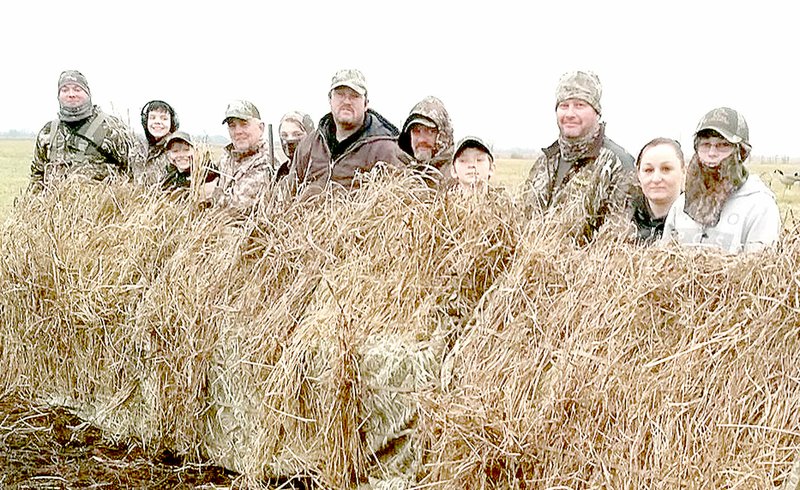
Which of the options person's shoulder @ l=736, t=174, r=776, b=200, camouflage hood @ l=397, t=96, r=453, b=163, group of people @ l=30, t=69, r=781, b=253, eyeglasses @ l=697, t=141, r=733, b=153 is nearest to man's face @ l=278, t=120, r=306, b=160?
group of people @ l=30, t=69, r=781, b=253

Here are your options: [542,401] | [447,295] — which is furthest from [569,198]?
[542,401]

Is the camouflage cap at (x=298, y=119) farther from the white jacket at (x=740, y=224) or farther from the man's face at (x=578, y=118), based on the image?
the white jacket at (x=740, y=224)

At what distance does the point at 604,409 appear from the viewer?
145 inches

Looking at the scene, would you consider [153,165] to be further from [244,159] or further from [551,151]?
[551,151]

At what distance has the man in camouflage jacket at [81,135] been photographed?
8219 millimetres

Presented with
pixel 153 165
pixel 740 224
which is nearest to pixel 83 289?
pixel 153 165

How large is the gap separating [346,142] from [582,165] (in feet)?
5.77

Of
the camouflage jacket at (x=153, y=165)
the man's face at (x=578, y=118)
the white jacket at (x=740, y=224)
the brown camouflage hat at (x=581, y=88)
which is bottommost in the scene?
the camouflage jacket at (x=153, y=165)

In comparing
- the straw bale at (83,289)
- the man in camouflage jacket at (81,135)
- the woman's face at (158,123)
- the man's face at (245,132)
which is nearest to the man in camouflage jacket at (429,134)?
the man's face at (245,132)

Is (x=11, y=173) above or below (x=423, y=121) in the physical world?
below

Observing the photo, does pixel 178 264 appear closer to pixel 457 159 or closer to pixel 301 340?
pixel 301 340

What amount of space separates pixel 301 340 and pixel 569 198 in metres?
1.70

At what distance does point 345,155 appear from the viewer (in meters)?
6.00

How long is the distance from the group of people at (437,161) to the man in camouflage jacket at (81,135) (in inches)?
0.4
